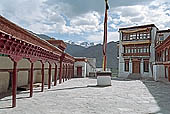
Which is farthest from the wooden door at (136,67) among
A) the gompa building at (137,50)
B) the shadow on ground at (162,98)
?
the shadow on ground at (162,98)

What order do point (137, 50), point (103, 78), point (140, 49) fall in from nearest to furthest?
point (103, 78) → point (140, 49) → point (137, 50)

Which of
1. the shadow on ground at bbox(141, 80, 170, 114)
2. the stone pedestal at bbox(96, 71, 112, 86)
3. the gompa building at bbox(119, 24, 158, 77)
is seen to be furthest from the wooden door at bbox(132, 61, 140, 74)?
the shadow on ground at bbox(141, 80, 170, 114)

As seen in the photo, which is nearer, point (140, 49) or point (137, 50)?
point (140, 49)

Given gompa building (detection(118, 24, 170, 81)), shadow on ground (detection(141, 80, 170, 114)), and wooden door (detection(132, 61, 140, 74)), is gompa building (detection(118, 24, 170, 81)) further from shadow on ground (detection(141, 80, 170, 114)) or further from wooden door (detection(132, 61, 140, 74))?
shadow on ground (detection(141, 80, 170, 114))

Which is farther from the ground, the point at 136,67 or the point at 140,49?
the point at 140,49

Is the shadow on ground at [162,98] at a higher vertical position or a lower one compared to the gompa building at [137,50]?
lower

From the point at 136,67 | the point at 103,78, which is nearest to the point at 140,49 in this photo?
the point at 136,67

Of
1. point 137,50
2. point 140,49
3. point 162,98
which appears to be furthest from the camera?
point 137,50

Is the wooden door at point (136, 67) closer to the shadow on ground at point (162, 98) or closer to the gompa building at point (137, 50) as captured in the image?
the gompa building at point (137, 50)

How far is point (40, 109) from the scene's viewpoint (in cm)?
730

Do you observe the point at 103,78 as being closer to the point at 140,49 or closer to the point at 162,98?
the point at 162,98

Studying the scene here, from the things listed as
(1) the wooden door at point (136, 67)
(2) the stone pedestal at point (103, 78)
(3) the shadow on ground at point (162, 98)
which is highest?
(1) the wooden door at point (136, 67)

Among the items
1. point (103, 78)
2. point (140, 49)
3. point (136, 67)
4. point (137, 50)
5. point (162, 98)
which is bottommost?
point (162, 98)

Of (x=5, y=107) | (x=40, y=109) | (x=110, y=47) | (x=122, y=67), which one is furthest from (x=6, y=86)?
(x=110, y=47)
